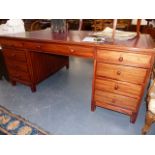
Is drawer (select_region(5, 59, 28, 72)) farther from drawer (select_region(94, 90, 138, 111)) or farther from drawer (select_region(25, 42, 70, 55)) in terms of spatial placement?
drawer (select_region(94, 90, 138, 111))

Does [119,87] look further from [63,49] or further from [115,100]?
[63,49]

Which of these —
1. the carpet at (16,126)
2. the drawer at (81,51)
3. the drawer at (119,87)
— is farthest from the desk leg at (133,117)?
the carpet at (16,126)

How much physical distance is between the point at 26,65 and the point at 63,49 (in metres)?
0.68

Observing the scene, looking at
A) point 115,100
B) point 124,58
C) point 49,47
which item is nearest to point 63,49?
point 49,47

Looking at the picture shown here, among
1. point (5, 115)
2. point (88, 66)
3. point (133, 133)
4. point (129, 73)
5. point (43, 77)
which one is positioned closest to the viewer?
point (129, 73)

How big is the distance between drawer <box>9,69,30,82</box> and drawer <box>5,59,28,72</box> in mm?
46

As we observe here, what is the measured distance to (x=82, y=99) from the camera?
1932 millimetres

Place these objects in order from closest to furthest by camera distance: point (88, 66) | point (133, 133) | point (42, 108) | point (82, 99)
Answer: point (133, 133), point (42, 108), point (82, 99), point (88, 66)

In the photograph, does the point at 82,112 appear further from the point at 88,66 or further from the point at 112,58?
the point at 88,66

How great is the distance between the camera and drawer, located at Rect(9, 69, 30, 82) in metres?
1.96

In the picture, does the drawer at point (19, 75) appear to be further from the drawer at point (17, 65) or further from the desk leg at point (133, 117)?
the desk leg at point (133, 117)

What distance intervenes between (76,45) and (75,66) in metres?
1.61
